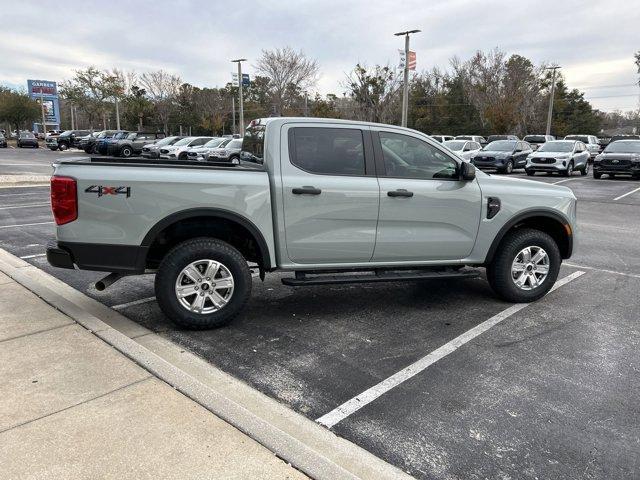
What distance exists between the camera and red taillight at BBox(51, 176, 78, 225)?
4090 millimetres

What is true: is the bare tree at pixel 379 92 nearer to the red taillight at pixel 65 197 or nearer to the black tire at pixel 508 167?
the black tire at pixel 508 167

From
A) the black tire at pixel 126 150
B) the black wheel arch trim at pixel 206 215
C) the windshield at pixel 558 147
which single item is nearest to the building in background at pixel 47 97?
the black tire at pixel 126 150

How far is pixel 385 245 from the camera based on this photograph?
482 cm

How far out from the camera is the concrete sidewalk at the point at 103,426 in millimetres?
2580

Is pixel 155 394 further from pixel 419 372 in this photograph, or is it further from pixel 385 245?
pixel 385 245

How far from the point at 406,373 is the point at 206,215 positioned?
6.83 ft

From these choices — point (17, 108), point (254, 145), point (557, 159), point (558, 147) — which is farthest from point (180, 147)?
point (17, 108)

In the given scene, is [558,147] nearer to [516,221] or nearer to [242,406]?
[516,221]

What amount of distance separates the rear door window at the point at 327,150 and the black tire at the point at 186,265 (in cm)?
104

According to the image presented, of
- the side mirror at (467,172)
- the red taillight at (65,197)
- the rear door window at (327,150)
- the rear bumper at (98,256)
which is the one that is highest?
the rear door window at (327,150)

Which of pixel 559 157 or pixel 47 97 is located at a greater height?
pixel 47 97

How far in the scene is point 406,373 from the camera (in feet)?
12.4

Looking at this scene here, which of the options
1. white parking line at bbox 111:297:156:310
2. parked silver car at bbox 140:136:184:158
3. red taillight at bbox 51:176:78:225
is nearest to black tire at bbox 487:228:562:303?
white parking line at bbox 111:297:156:310

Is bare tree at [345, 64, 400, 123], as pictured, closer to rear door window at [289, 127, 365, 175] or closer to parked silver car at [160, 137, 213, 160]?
parked silver car at [160, 137, 213, 160]
